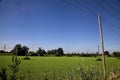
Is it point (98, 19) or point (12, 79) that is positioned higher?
point (98, 19)

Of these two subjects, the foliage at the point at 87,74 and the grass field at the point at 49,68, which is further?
the grass field at the point at 49,68

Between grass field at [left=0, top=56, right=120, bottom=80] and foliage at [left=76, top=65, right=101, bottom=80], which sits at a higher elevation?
foliage at [left=76, top=65, right=101, bottom=80]

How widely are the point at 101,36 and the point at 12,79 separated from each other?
1331 cm

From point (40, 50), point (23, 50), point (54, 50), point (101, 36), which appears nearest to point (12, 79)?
point (101, 36)

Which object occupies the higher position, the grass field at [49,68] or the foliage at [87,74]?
the foliage at [87,74]

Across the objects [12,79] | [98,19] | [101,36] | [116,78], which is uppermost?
[98,19]

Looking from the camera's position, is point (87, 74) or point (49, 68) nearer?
point (87, 74)

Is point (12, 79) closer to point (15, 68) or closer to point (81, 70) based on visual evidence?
point (15, 68)

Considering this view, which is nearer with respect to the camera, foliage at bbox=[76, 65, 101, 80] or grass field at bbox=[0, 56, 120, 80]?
foliage at bbox=[76, 65, 101, 80]

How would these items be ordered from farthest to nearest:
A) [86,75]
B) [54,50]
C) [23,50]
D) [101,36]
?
[54,50] → [23,50] → [101,36] → [86,75]

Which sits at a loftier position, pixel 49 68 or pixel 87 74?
pixel 87 74

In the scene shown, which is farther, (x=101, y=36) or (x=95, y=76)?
(x=101, y=36)

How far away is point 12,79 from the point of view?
12.6ft

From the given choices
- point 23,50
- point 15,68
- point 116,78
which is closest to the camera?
point 116,78
